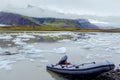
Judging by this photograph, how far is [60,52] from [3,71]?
336 inches

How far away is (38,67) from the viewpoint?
15.3m

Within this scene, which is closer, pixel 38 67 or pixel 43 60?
pixel 38 67

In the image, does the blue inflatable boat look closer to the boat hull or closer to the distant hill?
the boat hull

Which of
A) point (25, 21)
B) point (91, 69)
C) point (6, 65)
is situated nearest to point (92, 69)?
point (91, 69)

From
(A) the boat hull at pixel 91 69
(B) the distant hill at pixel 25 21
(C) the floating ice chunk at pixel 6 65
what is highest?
(B) the distant hill at pixel 25 21

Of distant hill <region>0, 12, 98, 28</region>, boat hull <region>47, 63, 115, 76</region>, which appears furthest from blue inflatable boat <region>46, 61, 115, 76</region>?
distant hill <region>0, 12, 98, 28</region>

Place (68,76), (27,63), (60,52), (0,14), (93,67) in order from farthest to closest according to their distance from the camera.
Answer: (0,14)
(60,52)
(27,63)
(68,76)
(93,67)

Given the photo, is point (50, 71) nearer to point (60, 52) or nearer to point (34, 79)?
point (34, 79)

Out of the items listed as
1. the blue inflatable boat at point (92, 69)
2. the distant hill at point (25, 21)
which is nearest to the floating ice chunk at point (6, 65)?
the blue inflatable boat at point (92, 69)

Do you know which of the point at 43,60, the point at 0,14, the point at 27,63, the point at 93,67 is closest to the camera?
the point at 93,67

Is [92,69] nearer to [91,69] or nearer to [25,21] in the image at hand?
[91,69]

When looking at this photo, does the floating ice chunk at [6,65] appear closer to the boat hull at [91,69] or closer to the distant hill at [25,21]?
the boat hull at [91,69]

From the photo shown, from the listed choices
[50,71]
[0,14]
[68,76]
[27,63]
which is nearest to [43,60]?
[27,63]

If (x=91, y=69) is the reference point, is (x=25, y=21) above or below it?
above
